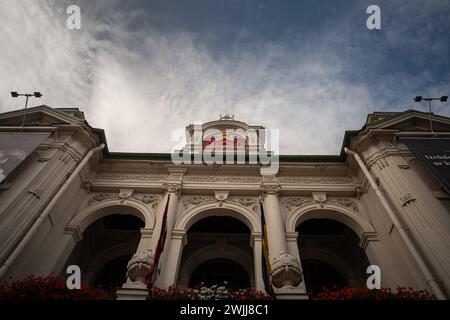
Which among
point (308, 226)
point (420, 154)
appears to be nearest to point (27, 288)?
point (308, 226)

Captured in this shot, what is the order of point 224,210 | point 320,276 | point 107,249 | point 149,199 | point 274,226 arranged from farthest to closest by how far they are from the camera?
point 107,249
point 320,276
point 149,199
point 224,210
point 274,226

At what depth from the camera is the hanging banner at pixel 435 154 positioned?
34.1 ft

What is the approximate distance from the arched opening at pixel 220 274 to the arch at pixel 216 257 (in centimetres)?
19

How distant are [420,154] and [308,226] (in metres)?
5.62

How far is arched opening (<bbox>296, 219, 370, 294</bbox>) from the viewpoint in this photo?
13.5 m

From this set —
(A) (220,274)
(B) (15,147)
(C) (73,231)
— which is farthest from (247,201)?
(B) (15,147)

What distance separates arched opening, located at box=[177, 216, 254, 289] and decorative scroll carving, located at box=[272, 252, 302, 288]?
15.6 ft

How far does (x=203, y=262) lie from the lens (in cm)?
1412

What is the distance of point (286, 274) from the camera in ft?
28.2

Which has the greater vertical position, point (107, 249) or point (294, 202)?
point (294, 202)

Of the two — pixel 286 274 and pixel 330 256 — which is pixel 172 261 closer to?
pixel 286 274

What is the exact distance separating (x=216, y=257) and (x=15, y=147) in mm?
8996

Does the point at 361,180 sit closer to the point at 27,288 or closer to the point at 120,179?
the point at 120,179

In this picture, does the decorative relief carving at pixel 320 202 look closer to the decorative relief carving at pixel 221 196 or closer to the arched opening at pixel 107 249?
the decorative relief carving at pixel 221 196
